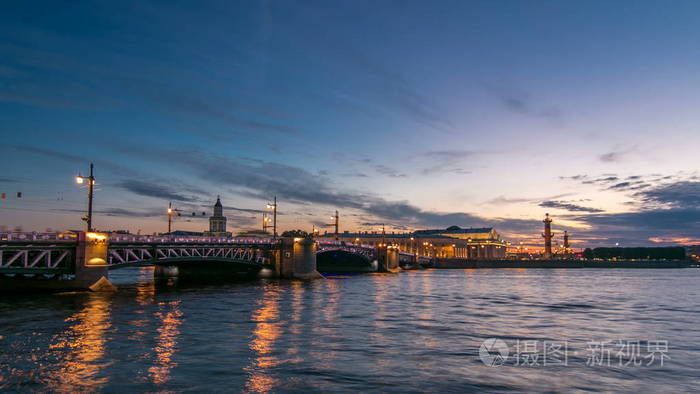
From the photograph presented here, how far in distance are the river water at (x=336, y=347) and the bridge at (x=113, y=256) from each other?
18.8 feet

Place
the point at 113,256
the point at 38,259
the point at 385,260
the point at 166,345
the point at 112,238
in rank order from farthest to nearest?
the point at 385,260 < the point at 113,256 < the point at 112,238 < the point at 38,259 < the point at 166,345

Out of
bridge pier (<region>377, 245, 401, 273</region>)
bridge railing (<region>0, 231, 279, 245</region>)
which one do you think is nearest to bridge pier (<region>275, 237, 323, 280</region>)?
bridge railing (<region>0, 231, 279, 245</region>)

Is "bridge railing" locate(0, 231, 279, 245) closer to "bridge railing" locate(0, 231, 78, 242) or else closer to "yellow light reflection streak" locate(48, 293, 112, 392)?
"bridge railing" locate(0, 231, 78, 242)

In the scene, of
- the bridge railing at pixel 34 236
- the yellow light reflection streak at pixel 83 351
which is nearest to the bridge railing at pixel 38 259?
the bridge railing at pixel 34 236

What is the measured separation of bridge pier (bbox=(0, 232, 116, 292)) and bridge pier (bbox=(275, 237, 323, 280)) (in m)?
39.2

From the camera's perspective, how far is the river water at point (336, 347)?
19.7m

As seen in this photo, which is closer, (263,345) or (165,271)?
(263,345)

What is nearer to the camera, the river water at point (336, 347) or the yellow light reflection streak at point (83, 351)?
the yellow light reflection streak at point (83, 351)

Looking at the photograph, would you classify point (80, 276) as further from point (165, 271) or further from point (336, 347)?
point (165, 271)

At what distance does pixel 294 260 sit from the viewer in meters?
90.4

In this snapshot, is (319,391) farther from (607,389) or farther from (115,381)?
(607,389)

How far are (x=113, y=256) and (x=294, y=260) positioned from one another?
120 feet

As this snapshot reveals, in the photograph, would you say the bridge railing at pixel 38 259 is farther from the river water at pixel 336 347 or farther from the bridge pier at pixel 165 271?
the bridge pier at pixel 165 271

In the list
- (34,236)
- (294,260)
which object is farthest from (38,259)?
(294,260)
